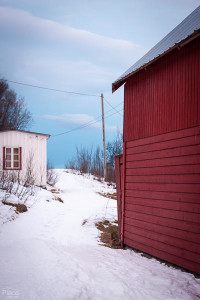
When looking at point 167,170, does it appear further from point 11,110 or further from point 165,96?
point 11,110

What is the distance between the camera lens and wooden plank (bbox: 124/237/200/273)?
19.4ft

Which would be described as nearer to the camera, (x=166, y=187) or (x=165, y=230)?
(x=165, y=230)

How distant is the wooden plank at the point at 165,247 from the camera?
234 inches

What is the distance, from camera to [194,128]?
6.12m

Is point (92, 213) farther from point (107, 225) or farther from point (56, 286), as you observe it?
point (56, 286)

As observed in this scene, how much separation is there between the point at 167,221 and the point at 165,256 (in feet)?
2.72

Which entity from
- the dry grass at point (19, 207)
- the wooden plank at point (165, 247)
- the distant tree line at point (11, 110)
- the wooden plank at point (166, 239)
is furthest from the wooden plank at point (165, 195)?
the distant tree line at point (11, 110)

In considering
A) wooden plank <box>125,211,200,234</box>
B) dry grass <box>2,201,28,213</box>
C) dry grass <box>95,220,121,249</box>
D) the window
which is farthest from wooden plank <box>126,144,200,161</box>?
the window

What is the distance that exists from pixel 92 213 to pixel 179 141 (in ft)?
26.0

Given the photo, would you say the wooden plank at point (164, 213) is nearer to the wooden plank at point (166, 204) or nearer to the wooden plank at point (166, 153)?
the wooden plank at point (166, 204)

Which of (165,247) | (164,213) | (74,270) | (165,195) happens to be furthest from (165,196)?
(74,270)

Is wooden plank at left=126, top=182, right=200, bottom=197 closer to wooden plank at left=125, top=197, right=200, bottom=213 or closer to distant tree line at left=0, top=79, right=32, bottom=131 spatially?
wooden plank at left=125, top=197, right=200, bottom=213

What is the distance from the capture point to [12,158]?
19062mm

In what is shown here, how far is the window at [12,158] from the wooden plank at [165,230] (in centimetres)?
1214
